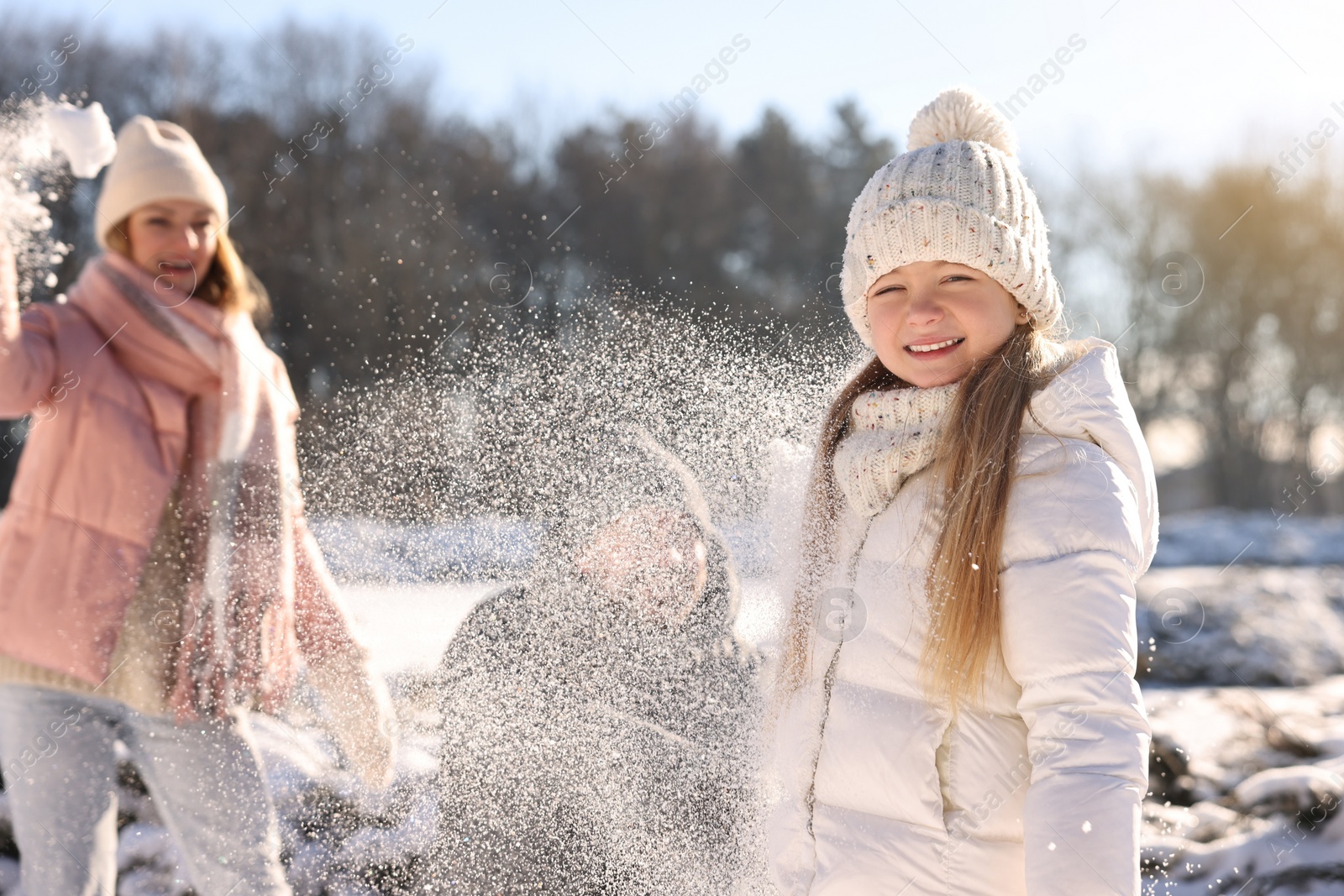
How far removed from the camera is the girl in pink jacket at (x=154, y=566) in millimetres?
1930

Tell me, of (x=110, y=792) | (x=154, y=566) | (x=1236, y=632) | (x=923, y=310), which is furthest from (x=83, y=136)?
(x=1236, y=632)

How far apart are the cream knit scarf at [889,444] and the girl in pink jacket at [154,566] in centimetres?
137

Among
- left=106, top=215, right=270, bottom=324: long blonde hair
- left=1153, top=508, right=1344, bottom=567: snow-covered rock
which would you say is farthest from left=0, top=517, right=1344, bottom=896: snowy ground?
left=1153, top=508, right=1344, bottom=567: snow-covered rock

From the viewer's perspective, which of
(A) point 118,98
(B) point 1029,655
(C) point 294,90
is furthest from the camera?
(C) point 294,90

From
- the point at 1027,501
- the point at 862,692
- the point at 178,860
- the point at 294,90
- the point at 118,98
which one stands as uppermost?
the point at 294,90

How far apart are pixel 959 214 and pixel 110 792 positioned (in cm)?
201

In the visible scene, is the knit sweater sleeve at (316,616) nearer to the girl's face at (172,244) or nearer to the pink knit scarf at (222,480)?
the pink knit scarf at (222,480)

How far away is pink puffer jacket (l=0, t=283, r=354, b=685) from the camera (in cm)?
194

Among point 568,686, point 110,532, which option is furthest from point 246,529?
point 568,686

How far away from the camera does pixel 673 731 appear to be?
198 centimetres

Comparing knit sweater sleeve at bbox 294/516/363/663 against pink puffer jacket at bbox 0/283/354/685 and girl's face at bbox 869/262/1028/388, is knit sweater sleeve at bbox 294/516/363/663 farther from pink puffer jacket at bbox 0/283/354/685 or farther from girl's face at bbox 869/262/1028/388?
girl's face at bbox 869/262/1028/388

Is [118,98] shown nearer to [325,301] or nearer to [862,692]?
[325,301]

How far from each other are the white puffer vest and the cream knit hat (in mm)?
1887

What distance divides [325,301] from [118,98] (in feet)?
14.5
